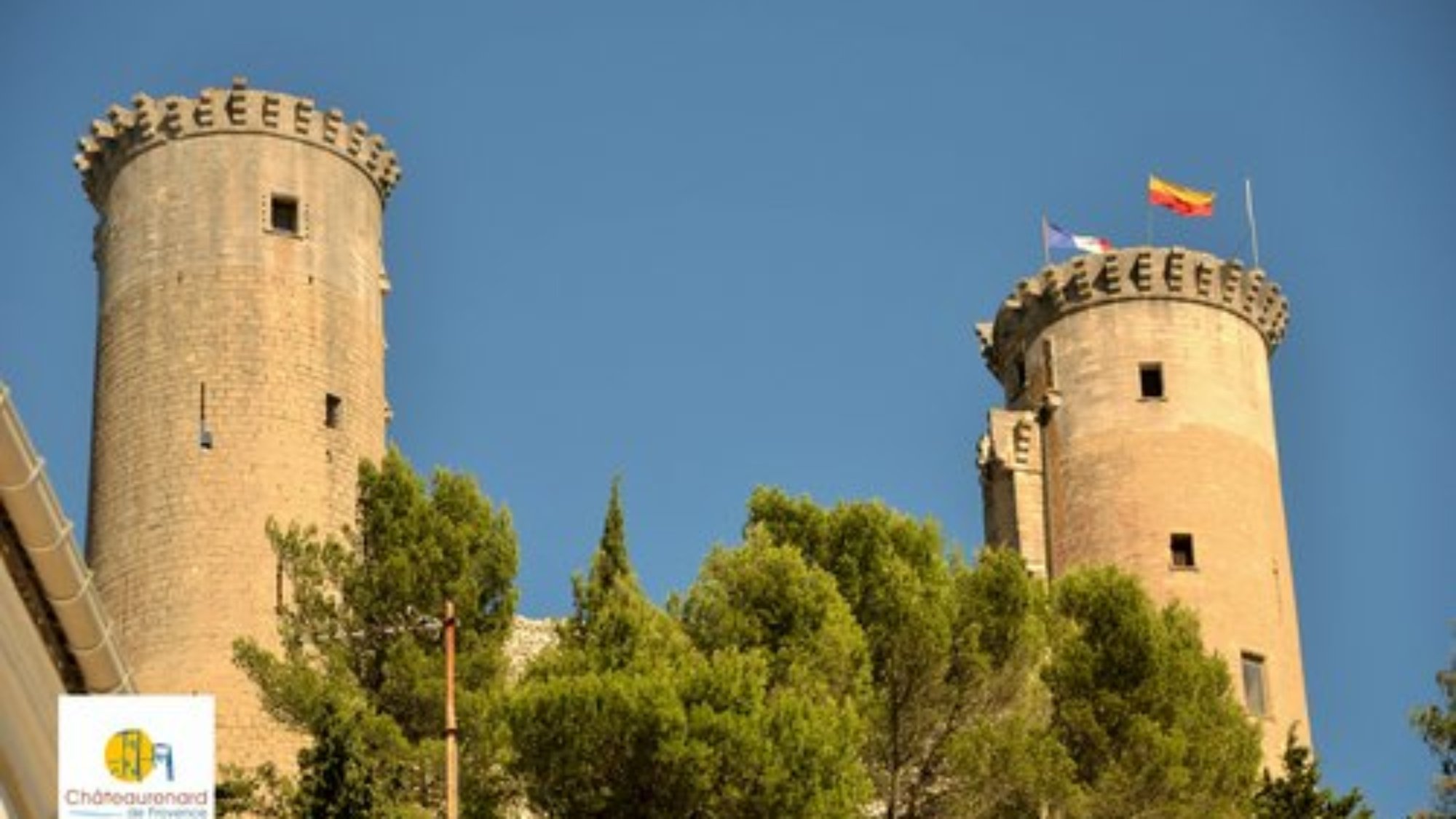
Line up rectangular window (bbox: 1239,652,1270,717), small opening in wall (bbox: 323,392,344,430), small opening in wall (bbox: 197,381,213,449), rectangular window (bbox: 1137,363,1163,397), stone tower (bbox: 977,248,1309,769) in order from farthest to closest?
rectangular window (bbox: 1137,363,1163,397) < stone tower (bbox: 977,248,1309,769) < rectangular window (bbox: 1239,652,1270,717) < small opening in wall (bbox: 323,392,344,430) < small opening in wall (bbox: 197,381,213,449)

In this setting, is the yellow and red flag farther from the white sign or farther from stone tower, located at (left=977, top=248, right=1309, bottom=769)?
the white sign

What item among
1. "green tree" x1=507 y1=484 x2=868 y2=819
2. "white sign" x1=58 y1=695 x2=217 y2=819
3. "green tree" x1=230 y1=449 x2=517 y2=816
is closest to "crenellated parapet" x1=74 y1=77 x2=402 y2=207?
"green tree" x1=230 y1=449 x2=517 y2=816

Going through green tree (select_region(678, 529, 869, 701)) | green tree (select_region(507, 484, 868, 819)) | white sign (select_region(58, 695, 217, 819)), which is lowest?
white sign (select_region(58, 695, 217, 819))

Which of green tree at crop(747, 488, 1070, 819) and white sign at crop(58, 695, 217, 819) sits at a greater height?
green tree at crop(747, 488, 1070, 819)

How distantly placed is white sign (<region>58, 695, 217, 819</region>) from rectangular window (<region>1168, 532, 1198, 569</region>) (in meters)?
32.5

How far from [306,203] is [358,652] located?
440 inches

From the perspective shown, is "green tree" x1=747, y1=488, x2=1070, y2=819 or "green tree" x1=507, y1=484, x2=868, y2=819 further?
"green tree" x1=747, y1=488, x2=1070, y2=819

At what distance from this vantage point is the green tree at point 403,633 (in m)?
33.6

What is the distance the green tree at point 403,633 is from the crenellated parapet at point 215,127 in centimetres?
850

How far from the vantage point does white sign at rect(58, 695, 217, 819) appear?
17.9m

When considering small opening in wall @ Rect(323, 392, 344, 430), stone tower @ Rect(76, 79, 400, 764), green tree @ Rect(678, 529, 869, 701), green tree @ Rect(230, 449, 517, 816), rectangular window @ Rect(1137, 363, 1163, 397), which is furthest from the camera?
rectangular window @ Rect(1137, 363, 1163, 397)

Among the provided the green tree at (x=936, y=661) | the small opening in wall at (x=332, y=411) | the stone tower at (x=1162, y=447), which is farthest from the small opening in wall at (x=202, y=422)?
the stone tower at (x=1162, y=447)

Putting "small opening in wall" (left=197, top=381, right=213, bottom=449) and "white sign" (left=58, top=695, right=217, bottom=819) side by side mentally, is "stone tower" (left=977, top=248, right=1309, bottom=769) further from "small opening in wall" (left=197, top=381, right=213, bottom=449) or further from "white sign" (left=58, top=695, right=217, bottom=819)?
"white sign" (left=58, top=695, right=217, bottom=819)

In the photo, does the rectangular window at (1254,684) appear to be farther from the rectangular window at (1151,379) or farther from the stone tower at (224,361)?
the stone tower at (224,361)
